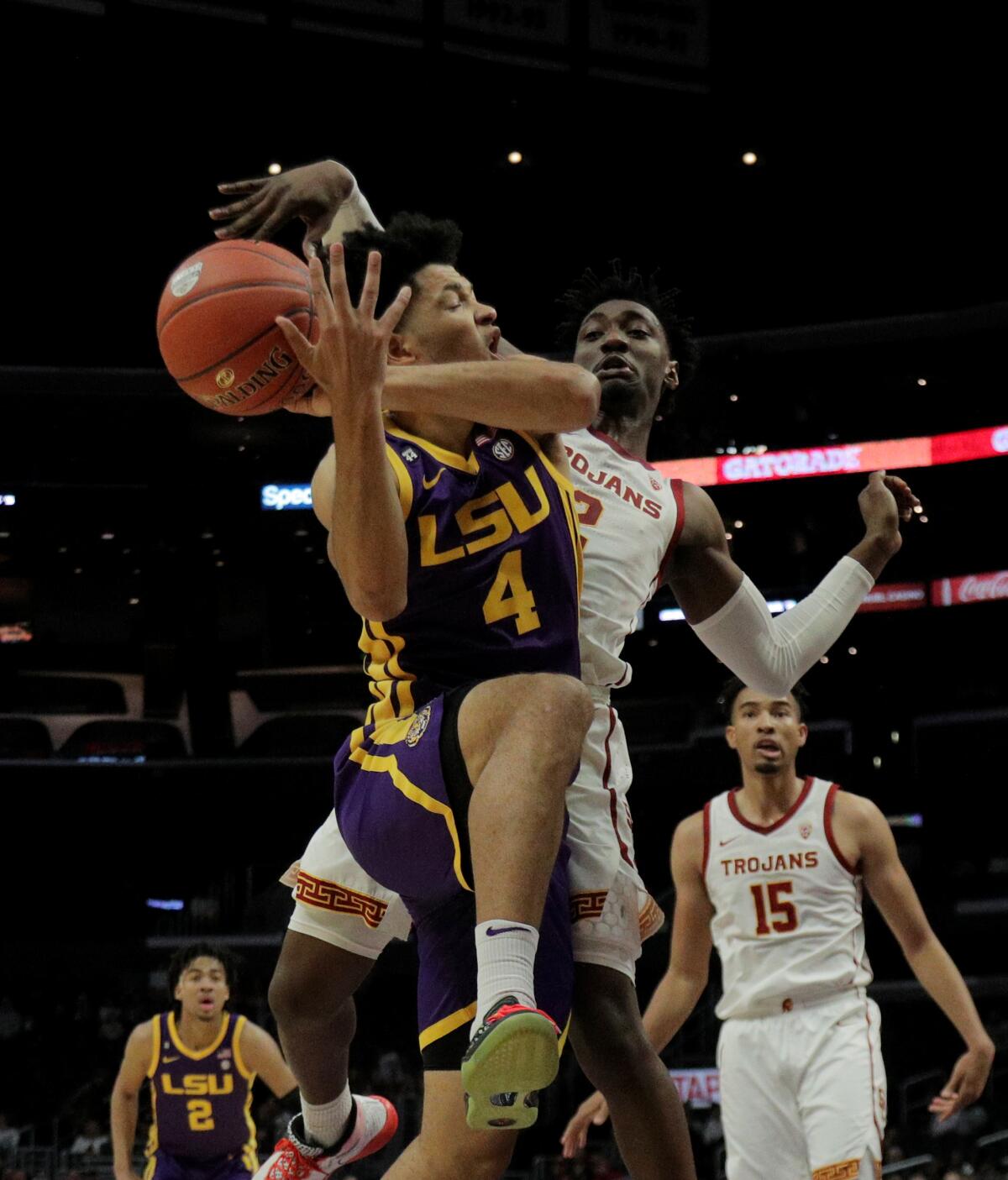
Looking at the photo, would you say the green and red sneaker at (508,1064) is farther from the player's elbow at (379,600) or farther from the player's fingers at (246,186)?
the player's fingers at (246,186)

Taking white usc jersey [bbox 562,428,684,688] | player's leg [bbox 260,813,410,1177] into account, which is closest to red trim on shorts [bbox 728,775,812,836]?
white usc jersey [bbox 562,428,684,688]

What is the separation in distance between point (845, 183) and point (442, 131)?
4.70 meters

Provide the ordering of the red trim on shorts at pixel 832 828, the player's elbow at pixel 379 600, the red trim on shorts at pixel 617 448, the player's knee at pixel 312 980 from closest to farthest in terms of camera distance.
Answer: the player's elbow at pixel 379 600 < the player's knee at pixel 312 980 < the red trim on shorts at pixel 617 448 < the red trim on shorts at pixel 832 828

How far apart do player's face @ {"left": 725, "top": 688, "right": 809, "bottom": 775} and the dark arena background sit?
7.74 metres

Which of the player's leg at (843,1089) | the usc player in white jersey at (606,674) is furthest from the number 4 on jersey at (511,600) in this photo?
the player's leg at (843,1089)

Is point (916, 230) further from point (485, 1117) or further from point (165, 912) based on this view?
point (485, 1117)

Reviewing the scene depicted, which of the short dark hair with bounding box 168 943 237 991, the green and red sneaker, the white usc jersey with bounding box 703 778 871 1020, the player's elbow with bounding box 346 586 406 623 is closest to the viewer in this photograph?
the green and red sneaker

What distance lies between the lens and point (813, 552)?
890 inches

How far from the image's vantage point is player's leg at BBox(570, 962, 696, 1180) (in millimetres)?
3318

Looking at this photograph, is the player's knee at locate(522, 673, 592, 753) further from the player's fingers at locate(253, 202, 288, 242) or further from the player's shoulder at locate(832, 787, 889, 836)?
the player's shoulder at locate(832, 787, 889, 836)

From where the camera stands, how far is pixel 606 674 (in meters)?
3.74

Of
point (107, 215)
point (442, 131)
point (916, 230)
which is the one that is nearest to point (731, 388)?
point (916, 230)

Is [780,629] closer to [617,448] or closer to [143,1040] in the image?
[617,448]

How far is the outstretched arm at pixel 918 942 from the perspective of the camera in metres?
5.27
